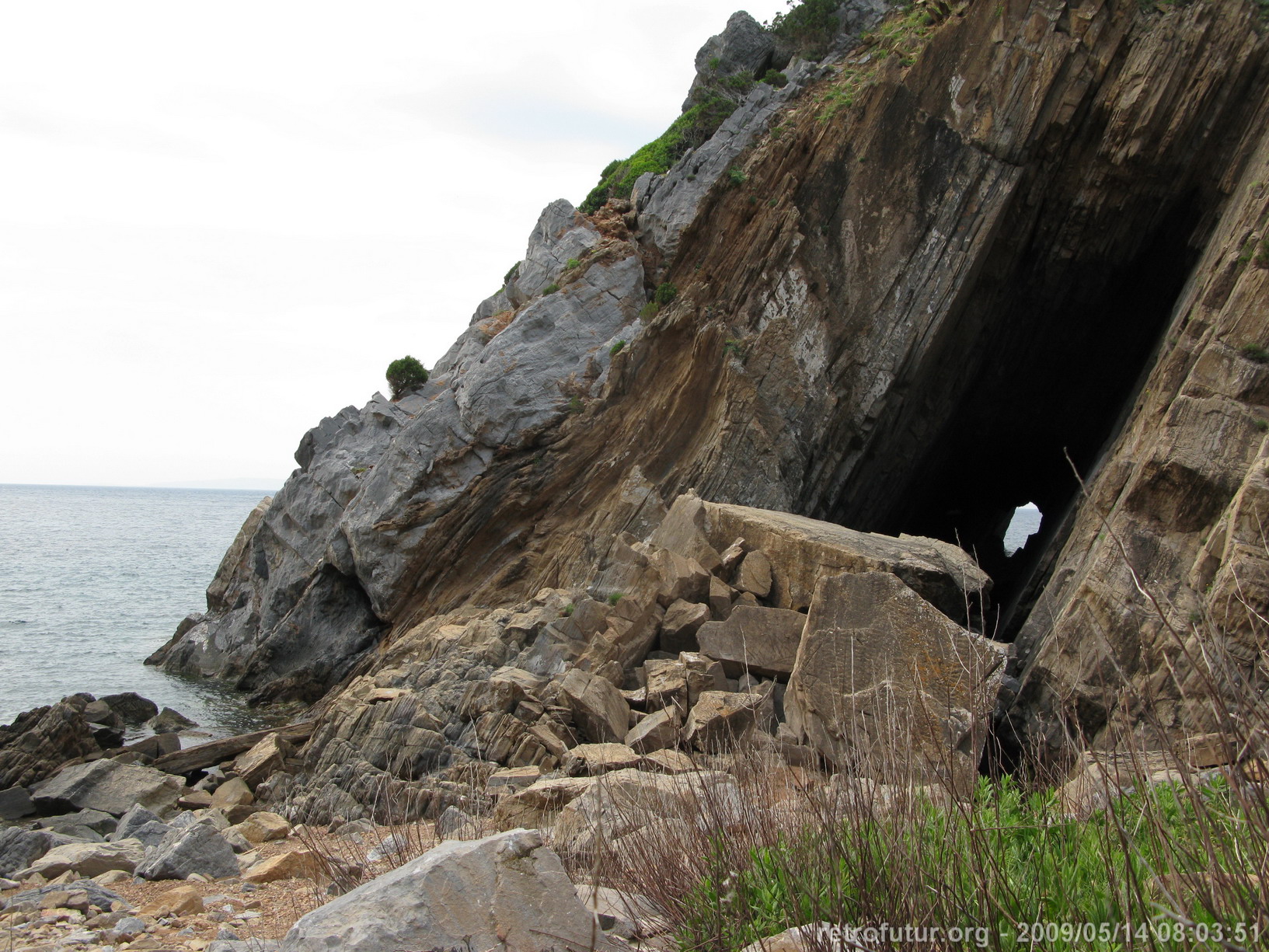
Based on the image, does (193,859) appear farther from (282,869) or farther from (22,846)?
(22,846)

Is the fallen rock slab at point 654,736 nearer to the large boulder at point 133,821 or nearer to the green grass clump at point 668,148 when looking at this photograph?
the large boulder at point 133,821

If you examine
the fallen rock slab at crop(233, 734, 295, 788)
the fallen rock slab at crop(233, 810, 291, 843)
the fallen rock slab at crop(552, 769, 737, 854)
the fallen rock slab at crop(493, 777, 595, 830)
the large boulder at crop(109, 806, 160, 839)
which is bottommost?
the fallen rock slab at crop(233, 734, 295, 788)

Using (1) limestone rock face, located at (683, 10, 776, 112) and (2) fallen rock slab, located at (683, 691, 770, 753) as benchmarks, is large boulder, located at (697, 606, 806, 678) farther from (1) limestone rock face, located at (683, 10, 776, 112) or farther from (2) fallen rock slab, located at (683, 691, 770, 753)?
(1) limestone rock face, located at (683, 10, 776, 112)

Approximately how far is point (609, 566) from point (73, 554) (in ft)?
240

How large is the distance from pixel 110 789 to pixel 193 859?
8536 millimetres

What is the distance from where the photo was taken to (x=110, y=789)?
16.5m

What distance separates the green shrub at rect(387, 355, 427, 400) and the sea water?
436 inches

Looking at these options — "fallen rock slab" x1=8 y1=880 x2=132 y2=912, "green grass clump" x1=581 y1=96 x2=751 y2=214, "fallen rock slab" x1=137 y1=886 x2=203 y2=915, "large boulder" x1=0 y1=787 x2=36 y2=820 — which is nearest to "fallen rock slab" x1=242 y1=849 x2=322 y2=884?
"fallen rock slab" x1=137 y1=886 x2=203 y2=915

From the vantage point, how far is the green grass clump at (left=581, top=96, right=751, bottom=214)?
99.3 ft

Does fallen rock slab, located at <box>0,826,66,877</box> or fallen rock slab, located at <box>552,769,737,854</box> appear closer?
fallen rock slab, located at <box>552,769,737,854</box>

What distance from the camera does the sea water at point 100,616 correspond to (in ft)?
91.1

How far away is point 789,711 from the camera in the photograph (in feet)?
37.2

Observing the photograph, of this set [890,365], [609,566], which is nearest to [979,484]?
[890,365]

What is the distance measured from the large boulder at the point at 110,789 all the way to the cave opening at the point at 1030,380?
661 inches
